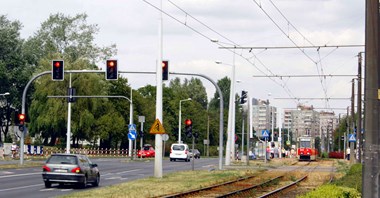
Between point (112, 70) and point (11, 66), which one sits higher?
point (11, 66)

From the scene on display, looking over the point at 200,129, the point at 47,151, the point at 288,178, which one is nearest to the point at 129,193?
the point at 288,178

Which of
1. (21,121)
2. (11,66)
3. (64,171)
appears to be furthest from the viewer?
(11,66)

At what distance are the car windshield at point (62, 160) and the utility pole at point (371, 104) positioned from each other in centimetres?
1982

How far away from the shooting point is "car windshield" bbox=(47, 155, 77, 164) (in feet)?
107

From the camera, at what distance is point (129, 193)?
27516 mm

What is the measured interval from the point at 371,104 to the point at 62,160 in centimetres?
2028

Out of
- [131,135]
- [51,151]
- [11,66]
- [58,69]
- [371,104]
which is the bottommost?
Result: [51,151]

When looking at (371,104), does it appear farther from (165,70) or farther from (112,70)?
(112,70)

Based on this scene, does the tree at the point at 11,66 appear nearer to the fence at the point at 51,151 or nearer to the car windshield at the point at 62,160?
the fence at the point at 51,151

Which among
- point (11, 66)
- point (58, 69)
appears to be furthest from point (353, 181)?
point (11, 66)

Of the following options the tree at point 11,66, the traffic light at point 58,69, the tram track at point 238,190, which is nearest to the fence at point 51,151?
the tree at point 11,66

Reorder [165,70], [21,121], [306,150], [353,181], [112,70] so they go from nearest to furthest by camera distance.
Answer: [353,181], [165,70], [112,70], [21,121], [306,150]

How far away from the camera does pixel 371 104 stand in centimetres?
1462

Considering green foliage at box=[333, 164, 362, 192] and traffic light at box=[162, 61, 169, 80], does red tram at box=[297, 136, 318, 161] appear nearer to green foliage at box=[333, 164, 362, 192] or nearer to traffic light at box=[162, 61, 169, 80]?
green foliage at box=[333, 164, 362, 192]
